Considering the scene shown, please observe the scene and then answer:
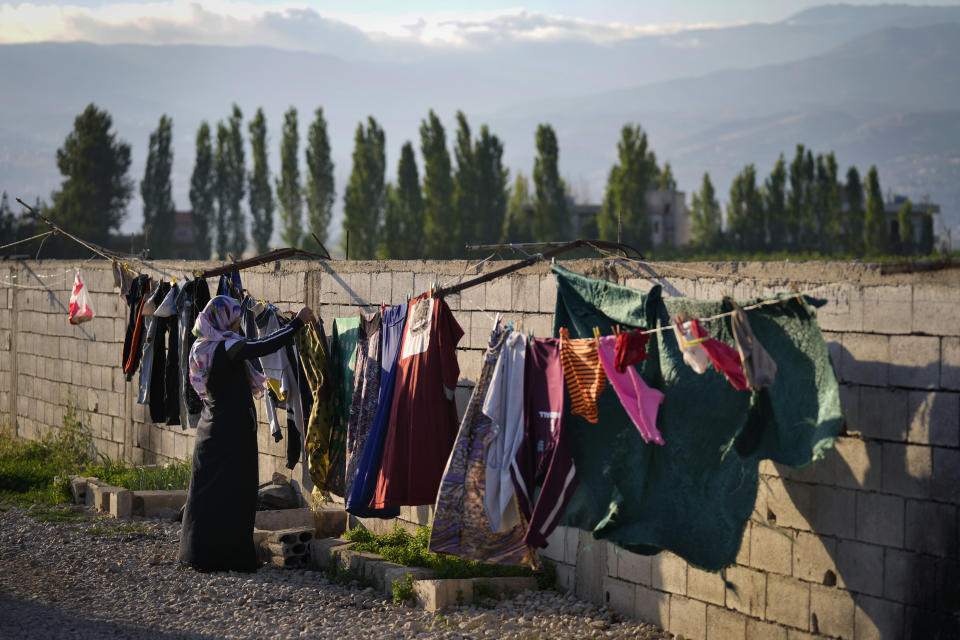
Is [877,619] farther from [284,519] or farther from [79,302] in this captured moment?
[79,302]

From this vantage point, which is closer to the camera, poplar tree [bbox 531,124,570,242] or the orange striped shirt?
the orange striped shirt

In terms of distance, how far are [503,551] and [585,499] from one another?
55cm

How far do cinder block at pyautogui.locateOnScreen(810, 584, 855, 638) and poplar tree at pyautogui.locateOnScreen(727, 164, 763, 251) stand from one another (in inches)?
2331

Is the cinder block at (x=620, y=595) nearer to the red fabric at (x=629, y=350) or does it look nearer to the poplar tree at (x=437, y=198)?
the red fabric at (x=629, y=350)

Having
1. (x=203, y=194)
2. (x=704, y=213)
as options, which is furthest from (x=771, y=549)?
(x=704, y=213)

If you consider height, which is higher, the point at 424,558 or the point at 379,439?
the point at 379,439

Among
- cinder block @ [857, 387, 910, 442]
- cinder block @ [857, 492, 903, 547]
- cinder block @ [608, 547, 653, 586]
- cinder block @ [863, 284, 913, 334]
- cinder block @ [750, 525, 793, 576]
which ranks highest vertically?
cinder block @ [863, 284, 913, 334]

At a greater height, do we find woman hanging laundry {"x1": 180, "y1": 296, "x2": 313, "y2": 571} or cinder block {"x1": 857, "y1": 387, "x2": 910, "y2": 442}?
cinder block {"x1": 857, "y1": 387, "x2": 910, "y2": 442}

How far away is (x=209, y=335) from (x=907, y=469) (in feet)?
13.7

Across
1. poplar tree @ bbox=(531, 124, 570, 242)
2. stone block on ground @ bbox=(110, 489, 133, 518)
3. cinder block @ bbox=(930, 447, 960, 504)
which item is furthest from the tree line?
cinder block @ bbox=(930, 447, 960, 504)

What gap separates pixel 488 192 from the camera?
54.4 meters

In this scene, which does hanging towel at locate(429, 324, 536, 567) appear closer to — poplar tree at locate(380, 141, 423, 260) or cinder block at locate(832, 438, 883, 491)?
cinder block at locate(832, 438, 883, 491)

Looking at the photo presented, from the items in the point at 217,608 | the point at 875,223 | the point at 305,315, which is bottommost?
the point at 217,608

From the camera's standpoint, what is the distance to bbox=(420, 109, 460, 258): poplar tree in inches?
2077
